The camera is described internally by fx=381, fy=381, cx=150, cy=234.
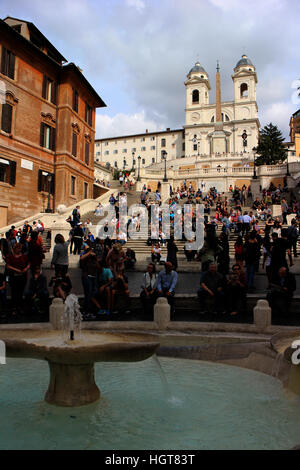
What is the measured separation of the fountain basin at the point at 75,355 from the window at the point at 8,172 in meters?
22.4

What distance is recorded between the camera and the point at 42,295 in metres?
9.00

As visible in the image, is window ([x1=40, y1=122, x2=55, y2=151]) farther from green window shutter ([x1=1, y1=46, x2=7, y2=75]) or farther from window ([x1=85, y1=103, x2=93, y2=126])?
window ([x1=85, y1=103, x2=93, y2=126])

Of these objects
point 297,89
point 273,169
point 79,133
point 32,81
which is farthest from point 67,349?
point 273,169

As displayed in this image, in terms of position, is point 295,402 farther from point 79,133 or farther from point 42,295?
point 79,133

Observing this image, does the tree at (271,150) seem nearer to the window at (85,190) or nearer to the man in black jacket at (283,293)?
the window at (85,190)

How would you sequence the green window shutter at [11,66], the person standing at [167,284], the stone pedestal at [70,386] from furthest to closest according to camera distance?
the green window shutter at [11,66] < the person standing at [167,284] < the stone pedestal at [70,386]

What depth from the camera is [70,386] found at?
416 cm

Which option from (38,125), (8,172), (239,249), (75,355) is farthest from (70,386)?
(38,125)

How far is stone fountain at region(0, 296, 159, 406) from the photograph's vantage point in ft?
12.5

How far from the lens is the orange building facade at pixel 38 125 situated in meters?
25.2

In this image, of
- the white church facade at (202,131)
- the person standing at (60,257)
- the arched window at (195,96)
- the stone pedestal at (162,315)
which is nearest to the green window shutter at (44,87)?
the person standing at (60,257)

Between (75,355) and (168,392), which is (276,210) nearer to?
(168,392)

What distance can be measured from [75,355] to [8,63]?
26614 millimetres

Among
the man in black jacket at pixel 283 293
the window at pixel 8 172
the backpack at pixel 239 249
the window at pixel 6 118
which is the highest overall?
the window at pixel 6 118
